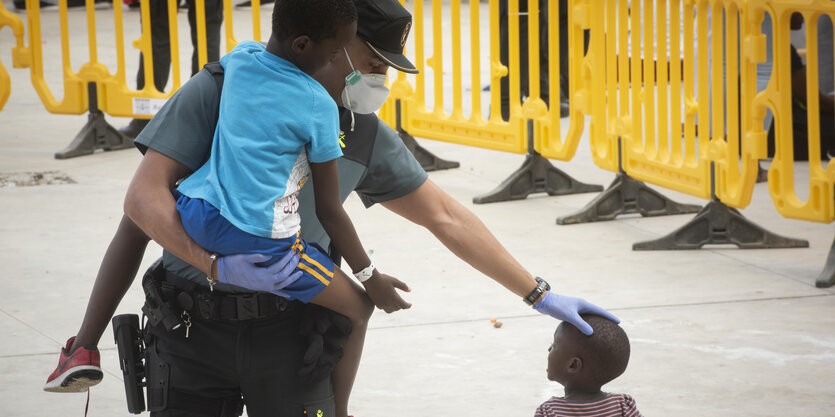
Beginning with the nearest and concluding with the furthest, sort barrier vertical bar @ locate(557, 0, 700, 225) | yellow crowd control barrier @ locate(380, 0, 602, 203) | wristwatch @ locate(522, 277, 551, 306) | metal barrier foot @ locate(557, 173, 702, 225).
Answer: wristwatch @ locate(522, 277, 551, 306) < barrier vertical bar @ locate(557, 0, 700, 225) < metal barrier foot @ locate(557, 173, 702, 225) < yellow crowd control barrier @ locate(380, 0, 602, 203)

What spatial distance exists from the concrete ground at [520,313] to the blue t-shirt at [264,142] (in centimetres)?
151

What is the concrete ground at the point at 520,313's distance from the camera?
3818 millimetres

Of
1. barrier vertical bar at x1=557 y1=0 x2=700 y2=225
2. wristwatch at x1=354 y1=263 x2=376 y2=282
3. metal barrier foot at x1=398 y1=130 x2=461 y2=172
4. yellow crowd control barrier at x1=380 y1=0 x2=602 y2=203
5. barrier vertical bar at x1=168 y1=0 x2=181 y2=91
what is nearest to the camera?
wristwatch at x1=354 y1=263 x2=376 y2=282

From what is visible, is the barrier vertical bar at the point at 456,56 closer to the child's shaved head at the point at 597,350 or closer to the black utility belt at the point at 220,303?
the child's shaved head at the point at 597,350

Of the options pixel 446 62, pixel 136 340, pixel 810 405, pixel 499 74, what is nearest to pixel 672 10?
pixel 499 74

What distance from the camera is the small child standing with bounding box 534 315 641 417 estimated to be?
256cm

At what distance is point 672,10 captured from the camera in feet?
19.6

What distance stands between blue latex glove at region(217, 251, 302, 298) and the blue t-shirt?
0.18 ft

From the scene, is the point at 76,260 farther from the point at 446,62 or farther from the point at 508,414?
the point at 446,62

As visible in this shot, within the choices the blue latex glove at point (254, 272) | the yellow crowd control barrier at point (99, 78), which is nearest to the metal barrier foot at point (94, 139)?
the yellow crowd control barrier at point (99, 78)

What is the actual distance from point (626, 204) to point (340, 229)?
4337mm

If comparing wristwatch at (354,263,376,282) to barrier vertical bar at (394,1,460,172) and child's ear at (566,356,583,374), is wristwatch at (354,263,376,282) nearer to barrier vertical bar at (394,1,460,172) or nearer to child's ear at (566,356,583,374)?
child's ear at (566,356,583,374)

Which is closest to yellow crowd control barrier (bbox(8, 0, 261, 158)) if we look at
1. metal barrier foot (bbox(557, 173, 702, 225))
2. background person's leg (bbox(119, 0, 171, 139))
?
background person's leg (bbox(119, 0, 171, 139))

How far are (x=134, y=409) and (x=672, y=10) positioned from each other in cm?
408
